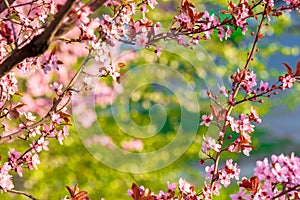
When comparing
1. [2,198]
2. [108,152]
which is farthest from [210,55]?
[2,198]

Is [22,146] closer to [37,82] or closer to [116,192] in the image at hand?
[37,82]

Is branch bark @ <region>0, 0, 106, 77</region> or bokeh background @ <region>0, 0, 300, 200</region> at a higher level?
bokeh background @ <region>0, 0, 300, 200</region>

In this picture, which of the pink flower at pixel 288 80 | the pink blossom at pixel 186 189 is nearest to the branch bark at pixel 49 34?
the pink blossom at pixel 186 189

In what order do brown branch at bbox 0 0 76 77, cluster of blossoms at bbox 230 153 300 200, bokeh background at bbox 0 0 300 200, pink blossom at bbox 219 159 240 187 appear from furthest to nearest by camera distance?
bokeh background at bbox 0 0 300 200
pink blossom at bbox 219 159 240 187
cluster of blossoms at bbox 230 153 300 200
brown branch at bbox 0 0 76 77

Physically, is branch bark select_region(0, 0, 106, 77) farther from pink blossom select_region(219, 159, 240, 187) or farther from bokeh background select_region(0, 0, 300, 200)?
bokeh background select_region(0, 0, 300, 200)

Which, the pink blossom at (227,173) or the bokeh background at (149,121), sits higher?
the bokeh background at (149,121)

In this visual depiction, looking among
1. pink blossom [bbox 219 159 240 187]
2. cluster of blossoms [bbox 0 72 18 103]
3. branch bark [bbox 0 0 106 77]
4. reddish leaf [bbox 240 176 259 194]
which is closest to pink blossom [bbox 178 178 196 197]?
pink blossom [bbox 219 159 240 187]

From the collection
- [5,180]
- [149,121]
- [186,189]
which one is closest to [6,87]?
[5,180]

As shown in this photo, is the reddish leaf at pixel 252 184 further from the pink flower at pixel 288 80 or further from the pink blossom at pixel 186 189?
the pink flower at pixel 288 80

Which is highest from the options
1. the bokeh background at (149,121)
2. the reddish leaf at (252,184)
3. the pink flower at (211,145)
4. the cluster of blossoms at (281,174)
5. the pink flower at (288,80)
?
the bokeh background at (149,121)

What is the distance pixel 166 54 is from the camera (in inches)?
216

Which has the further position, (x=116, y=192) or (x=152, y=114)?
(x=152, y=114)

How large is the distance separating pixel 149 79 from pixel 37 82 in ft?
3.64

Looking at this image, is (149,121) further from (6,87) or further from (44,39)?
(44,39)
